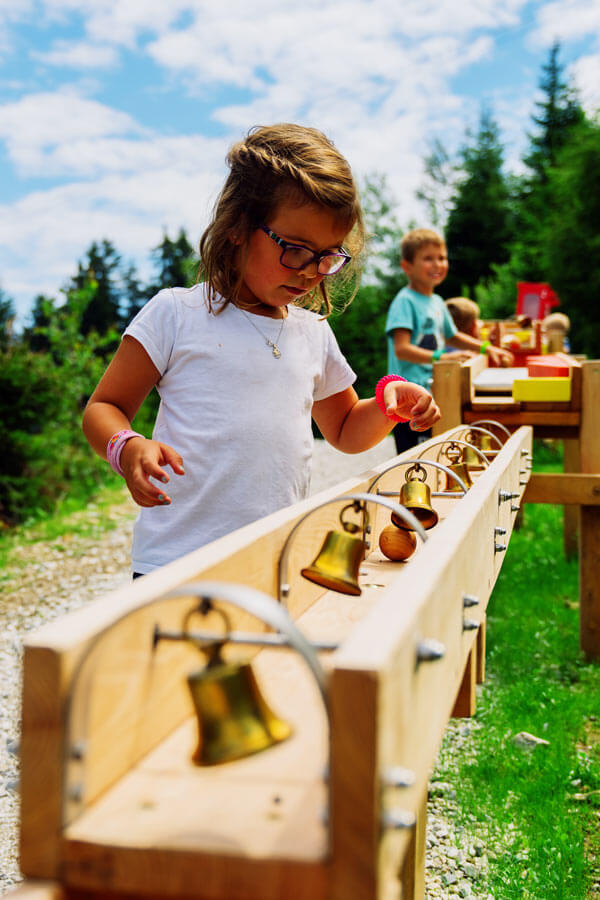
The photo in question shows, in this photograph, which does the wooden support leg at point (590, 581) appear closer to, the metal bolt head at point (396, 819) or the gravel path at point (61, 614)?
the gravel path at point (61, 614)

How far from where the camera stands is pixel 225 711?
3.26 ft

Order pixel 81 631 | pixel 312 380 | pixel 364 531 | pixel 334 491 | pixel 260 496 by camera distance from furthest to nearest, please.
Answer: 1. pixel 312 380
2. pixel 260 496
3. pixel 364 531
4. pixel 334 491
5. pixel 81 631

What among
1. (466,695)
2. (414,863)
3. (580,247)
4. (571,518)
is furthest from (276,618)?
(580,247)

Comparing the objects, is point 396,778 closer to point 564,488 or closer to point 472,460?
point 472,460

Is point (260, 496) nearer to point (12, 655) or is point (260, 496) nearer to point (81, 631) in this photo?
point (81, 631)

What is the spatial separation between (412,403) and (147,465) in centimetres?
95

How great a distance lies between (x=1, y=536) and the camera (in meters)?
8.45

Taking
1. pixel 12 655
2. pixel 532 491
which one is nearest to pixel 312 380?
pixel 532 491

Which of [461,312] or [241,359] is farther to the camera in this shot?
[461,312]

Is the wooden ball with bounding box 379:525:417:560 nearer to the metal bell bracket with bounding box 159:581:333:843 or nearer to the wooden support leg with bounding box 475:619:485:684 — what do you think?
the metal bell bracket with bounding box 159:581:333:843

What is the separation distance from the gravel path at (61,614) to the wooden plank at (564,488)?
3.76ft

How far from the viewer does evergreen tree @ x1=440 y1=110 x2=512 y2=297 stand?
39594mm

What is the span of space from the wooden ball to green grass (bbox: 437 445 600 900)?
1.26 metres

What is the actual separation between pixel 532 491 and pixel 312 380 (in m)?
2.01
